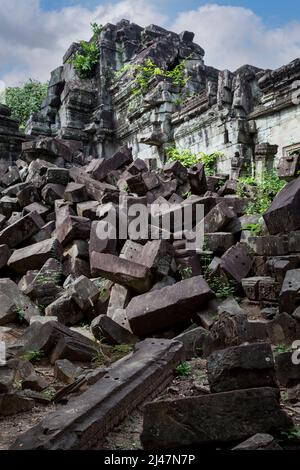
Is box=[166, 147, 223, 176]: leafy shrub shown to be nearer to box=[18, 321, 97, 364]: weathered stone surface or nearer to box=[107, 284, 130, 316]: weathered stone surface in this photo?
box=[107, 284, 130, 316]: weathered stone surface

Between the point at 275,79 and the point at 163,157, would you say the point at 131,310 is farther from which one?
the point at 163,157

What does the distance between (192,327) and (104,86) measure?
1345 cm

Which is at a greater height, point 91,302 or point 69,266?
point 69,266

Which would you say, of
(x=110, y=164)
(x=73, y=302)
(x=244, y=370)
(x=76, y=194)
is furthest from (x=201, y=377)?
(x=110, y=164)

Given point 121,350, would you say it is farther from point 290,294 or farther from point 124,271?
point 290,294

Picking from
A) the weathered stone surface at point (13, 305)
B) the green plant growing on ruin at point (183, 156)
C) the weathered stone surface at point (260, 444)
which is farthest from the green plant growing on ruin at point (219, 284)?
the green plant growing on ruin at point (183, 156)

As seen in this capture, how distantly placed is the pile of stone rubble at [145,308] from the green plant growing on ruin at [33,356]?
15 millimetres

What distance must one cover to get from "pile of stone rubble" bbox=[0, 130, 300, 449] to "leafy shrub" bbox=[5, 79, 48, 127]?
44.3ft

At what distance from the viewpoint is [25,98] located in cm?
2247

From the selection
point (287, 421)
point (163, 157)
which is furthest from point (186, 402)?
point (163, 157)

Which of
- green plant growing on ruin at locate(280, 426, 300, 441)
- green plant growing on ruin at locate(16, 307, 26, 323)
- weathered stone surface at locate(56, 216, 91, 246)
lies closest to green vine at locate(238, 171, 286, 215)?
weathered stone surface at locate(56, 216, 91, 246)

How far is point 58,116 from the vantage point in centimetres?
1697

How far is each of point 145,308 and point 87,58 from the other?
14566 mm

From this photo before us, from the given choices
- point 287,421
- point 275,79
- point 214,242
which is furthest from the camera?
point 275,79
